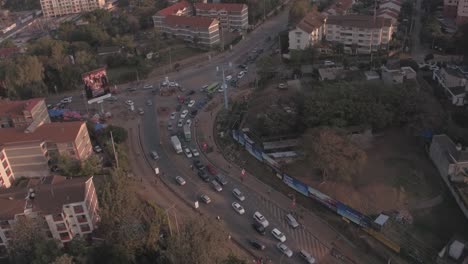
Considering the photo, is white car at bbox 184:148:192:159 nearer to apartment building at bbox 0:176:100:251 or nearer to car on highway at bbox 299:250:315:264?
apartment building at bbox 0:176:100:251

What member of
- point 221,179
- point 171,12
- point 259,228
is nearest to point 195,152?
point 221,179

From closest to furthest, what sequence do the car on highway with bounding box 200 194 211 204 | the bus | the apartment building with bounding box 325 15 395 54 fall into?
the car on highway with bounding box 200 194 211 204
the bus
the apartment building with bounding box 325 15 395 54

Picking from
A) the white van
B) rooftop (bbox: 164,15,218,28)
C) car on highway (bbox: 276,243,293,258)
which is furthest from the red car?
rooftop (bbox: 164,15,218,28)

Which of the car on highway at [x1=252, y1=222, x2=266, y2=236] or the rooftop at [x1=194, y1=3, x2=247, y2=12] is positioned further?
the rooftop at [x1=194, y1=3, x2=247, y2=12]

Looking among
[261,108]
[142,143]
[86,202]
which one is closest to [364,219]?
[261,108]

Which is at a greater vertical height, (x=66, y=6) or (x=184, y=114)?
(x=66, y=6)

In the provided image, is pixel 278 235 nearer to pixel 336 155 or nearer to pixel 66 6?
pixel 336 155
